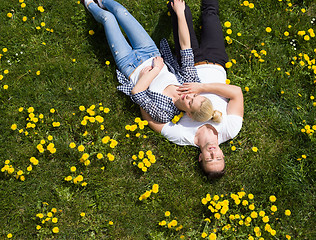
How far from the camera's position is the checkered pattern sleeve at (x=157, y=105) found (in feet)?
13.4

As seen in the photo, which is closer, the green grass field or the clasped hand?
the green grass field

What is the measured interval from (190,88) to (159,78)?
447 millimetres

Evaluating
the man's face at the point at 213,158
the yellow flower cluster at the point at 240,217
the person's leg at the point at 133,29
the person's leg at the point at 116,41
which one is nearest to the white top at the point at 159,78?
the person's leg at the point at 116,41

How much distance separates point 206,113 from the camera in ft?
12.4

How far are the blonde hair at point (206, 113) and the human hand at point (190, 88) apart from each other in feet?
1.08

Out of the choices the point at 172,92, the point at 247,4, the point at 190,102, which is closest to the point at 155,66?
the point at 172,92

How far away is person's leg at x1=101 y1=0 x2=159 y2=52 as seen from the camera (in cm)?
446

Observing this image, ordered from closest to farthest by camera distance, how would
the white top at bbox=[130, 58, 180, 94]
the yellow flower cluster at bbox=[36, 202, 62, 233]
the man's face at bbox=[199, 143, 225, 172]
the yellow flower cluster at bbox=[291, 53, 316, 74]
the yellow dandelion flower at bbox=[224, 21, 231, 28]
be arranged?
1. the yellow flower cluster at bbox=[36, 202, 62, 233]
2. the man's face at bbox=[199, 143, 225, 172]
3. the white top at bbox=[130, 58, 180, 94]
4. the yellow flower cluster at bbox=[291, 53, 316, 74]
5. the yellow dandelion flower at bbox=[224, 21, 231, 28]

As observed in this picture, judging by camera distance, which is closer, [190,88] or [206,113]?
[206,113]

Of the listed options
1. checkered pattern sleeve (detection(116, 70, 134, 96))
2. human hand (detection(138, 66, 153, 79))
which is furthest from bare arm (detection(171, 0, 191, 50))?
checkered pattern sleeve (detection(116, 70, 134, 96))

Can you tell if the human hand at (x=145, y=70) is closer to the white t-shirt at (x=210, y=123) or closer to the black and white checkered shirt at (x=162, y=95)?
the black and white checkered shirt at (x=162, y=95)

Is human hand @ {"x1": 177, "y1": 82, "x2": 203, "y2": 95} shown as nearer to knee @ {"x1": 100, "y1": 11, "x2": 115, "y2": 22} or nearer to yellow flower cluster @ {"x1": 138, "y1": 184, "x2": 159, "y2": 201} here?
yellow flower cluster @ {"x1": 138, "y1": 184, "x2": 159, "y2": 201}

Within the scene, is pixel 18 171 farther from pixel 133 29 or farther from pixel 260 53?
pixel 260 53

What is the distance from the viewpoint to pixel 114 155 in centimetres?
429
